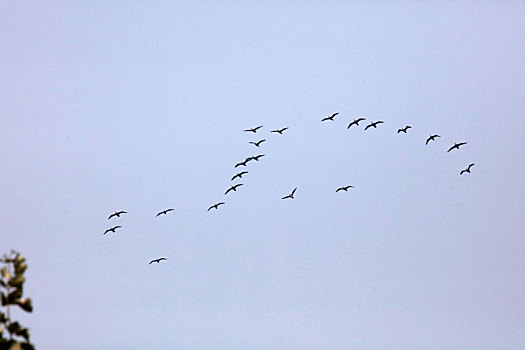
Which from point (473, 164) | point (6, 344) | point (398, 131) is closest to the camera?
point (6, 344)

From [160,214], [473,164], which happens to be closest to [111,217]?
[160,214]

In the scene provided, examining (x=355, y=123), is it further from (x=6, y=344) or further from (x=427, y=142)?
(x=6, y=344)

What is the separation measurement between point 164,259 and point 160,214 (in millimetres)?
9502

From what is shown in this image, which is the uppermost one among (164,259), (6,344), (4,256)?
(164,259)

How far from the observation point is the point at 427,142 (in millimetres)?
152250

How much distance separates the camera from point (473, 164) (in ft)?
522

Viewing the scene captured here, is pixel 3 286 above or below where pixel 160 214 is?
below

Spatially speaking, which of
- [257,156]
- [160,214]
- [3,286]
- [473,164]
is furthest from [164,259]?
[3,286]

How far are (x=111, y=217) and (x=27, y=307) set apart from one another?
113880mm

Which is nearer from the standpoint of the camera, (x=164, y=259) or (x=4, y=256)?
(x=4, y=256)

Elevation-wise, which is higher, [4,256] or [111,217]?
[111,217]

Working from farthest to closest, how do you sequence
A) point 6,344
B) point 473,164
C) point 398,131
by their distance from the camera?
1. point 473,164
2. point 398,131
3. point 6,344

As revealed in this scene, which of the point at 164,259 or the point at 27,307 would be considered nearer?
the point at 27,307

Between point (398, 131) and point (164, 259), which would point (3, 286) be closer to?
point (398, 131)
